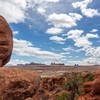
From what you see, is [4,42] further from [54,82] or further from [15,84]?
[54,82]

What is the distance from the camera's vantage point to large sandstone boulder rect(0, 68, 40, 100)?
10.5m

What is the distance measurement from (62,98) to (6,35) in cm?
1442

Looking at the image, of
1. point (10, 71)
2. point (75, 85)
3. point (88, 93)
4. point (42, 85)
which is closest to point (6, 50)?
point (10, 71)

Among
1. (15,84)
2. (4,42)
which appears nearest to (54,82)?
(4,42)

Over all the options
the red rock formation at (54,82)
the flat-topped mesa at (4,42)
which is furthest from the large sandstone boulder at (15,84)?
the red rock formation at (54,82)

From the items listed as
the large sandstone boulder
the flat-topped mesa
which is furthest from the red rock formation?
the large sandstone boulder

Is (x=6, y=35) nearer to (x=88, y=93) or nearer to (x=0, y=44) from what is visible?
(x=0, y=44)

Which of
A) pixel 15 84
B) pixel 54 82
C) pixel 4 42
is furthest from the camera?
pixel 54 82

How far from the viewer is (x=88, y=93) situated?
14.4 metres

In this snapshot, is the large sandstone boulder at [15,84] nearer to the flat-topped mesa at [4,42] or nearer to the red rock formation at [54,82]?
the flat-topped mesa at [4,42]

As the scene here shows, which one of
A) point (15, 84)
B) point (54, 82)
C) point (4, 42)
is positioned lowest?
point (54, 82)

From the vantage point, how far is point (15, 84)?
11.1 m

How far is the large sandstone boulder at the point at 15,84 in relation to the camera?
34.4 feet

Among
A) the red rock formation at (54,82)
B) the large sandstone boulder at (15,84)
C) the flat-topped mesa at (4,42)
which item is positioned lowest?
the red rock formation at (54,82)
